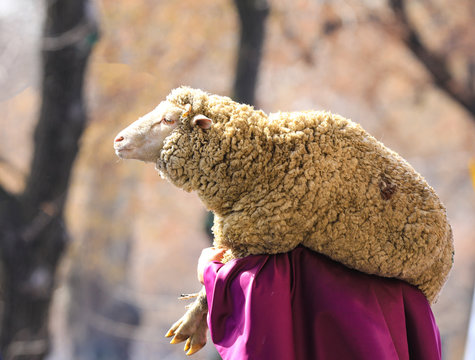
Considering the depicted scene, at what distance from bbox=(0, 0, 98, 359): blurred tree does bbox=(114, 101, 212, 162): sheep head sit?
2709mm

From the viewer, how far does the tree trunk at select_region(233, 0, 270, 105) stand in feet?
16.7

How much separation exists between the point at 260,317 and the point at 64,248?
318 cm

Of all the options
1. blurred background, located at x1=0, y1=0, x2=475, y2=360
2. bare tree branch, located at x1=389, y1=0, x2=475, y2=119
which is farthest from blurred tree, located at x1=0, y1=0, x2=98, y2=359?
bare tree branch, located at x1=389, y1=0, x2=475, y2=119

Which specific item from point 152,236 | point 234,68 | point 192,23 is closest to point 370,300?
point 234,68

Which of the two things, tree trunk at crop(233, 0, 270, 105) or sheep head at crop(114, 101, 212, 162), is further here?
tree trunk at crop(233, 0, 270, 105)

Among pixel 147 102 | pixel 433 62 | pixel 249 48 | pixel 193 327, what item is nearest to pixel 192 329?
pixel 193 327

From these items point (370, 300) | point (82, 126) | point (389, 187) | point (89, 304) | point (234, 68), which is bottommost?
point (89, 304)

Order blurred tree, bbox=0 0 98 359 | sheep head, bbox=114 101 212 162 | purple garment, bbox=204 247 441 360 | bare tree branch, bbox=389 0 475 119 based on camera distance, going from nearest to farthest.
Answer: purple garment, bbox=204 247 441 360, sheep head, bbox=114 101 212 162, blurred tree, bbox=0 0 98 359, bare tree branch, bbox=389 0 475 119

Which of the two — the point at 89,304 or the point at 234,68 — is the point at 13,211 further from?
the point at 89,304

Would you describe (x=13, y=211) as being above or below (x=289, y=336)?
above

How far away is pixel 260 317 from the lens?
130cm

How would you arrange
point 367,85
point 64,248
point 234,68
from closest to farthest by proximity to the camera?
point 64,248 < point 234,68 < point 367,85

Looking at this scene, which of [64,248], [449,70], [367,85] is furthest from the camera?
[367,85]

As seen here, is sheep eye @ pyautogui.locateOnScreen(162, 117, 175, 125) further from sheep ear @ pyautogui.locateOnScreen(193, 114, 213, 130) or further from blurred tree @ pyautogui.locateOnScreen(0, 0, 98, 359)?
blurred tree @ pyautogui.locateOnScreen(0, 0, 98, 359)
